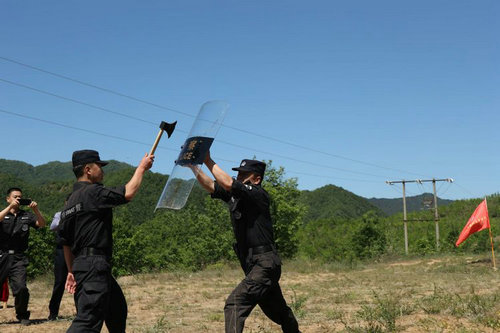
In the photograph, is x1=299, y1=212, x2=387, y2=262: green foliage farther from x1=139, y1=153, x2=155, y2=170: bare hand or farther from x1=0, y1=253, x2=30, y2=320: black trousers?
x1=139, y1=153, x2=155, y2=170: bare hand

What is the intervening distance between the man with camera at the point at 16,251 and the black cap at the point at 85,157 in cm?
397

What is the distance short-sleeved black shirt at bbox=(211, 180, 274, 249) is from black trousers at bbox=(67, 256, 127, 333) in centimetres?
133

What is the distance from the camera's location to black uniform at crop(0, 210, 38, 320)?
8508 millimetres

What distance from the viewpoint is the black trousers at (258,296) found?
497 centimetres

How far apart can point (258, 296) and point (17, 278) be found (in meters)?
5.15

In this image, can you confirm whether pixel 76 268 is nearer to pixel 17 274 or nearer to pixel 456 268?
pixel 17 274

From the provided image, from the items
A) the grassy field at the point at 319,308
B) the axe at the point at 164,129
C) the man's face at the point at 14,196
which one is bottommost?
the grassy field at the point at 319,308

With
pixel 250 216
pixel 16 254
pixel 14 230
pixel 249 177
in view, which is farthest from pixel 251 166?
pixel 16 254

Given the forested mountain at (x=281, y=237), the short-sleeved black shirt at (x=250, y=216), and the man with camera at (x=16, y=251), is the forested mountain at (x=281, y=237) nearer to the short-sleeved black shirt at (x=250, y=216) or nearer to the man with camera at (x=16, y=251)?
the man with camera at (x=16, y=251)

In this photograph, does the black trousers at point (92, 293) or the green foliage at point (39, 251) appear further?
the green foliage at point (39, 251)

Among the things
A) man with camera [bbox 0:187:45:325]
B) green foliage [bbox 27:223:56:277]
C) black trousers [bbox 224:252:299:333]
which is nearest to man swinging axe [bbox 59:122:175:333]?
black trousers [bbox 224:252:299:333]

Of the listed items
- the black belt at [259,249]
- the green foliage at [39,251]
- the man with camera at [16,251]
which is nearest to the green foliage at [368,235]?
the green foliage at [39,251]

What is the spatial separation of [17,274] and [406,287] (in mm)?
9958

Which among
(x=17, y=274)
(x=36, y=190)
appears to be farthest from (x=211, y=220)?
(x=36, y=190)
